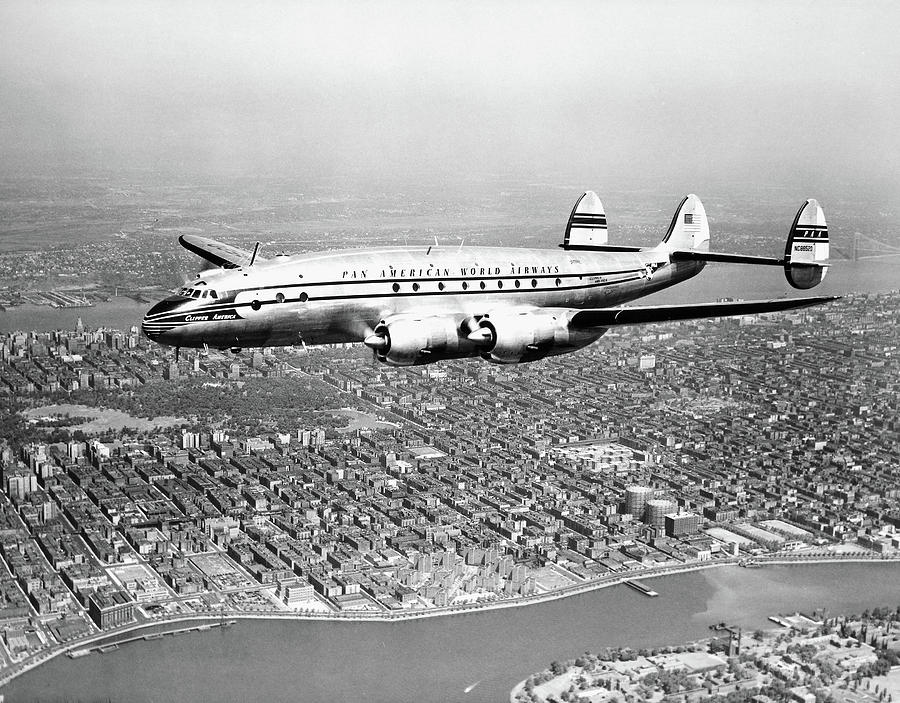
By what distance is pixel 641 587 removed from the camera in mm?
18234

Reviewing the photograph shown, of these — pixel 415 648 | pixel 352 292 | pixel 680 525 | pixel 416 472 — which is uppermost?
pixel 352 292

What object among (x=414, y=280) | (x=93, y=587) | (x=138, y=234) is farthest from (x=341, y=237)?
(x=414, y=280)

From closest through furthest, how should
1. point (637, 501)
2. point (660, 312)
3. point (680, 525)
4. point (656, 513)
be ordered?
point (660, 312) < point (680, 525) < point (656, 513) < point (637, 501)

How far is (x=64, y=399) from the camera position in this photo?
22484mm

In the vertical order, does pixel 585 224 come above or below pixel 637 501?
above

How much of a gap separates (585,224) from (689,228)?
1629 millimetres

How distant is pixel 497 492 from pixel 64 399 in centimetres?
1038

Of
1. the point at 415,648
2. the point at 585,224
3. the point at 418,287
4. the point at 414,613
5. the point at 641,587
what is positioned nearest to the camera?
the point at 418,287

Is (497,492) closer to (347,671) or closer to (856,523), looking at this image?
(347,671)

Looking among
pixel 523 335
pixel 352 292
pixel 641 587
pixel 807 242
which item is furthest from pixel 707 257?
pixel 641 587

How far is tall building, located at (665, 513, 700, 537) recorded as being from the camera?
1988cm

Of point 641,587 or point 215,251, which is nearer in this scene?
point 215,251

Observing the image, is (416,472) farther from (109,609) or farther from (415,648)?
(109,609)

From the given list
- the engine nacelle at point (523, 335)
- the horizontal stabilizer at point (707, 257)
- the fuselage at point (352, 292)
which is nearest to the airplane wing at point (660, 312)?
the engine nacelle at point (523, 335)
